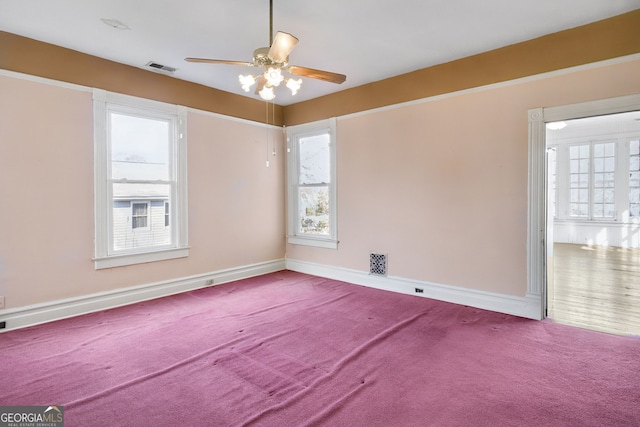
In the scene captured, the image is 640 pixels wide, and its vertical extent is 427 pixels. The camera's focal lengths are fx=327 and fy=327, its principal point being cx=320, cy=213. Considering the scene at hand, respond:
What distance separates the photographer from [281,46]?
237 cm

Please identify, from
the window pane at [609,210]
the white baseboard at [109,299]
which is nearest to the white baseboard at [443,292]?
the white baseboard at [109,299]

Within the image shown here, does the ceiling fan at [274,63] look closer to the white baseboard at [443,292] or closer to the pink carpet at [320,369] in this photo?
the pink carpet at [320,369]

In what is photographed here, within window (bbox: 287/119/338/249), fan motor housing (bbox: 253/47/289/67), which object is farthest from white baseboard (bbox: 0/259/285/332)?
fan motor housing (bbox: 253/47/289/67)

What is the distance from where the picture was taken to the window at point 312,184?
5324 millimetres

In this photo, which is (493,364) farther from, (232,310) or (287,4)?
(287,4)

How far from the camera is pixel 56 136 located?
3.47 meters

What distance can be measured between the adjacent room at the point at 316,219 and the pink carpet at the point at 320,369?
0.02 meters

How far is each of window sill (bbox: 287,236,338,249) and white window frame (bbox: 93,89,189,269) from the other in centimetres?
189

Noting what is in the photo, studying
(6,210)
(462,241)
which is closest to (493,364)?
(462,241)

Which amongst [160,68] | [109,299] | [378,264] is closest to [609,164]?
[378,264]

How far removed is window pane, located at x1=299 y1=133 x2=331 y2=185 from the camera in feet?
17.9

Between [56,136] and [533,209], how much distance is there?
513 cm

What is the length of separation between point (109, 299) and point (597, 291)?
634 centimetres

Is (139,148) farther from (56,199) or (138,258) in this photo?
(138,258)
